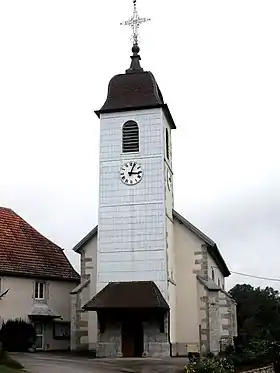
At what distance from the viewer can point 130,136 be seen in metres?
33.6

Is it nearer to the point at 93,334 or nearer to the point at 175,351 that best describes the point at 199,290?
the point at 175,351

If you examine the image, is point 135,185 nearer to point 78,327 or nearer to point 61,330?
point 78,327

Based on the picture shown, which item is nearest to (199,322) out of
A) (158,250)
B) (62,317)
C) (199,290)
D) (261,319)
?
(199,290)

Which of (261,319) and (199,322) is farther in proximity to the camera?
(261,319)

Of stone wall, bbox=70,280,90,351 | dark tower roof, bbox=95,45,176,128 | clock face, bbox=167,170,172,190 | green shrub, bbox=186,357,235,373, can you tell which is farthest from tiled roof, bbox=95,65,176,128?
green shrub, bbox=186,357,235,373

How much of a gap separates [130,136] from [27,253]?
9.69 metres

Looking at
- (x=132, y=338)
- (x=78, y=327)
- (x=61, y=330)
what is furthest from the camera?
(x=61, y=330)

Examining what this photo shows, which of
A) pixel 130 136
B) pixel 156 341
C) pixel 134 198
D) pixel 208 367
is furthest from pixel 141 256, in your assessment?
pixel 208 367

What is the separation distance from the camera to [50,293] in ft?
120

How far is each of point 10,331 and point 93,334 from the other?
4441mm

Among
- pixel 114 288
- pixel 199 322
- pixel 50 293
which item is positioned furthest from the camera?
pixel 50 293

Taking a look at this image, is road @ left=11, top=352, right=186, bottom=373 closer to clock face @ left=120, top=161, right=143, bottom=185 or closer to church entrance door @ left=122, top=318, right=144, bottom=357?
church entrance door @ left=122, top=318, right=144, bottom=357

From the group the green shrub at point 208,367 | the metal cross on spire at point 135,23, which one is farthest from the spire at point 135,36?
the green shrub at point 208,367

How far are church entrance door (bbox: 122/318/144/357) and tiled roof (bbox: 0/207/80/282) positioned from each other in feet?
24.9
